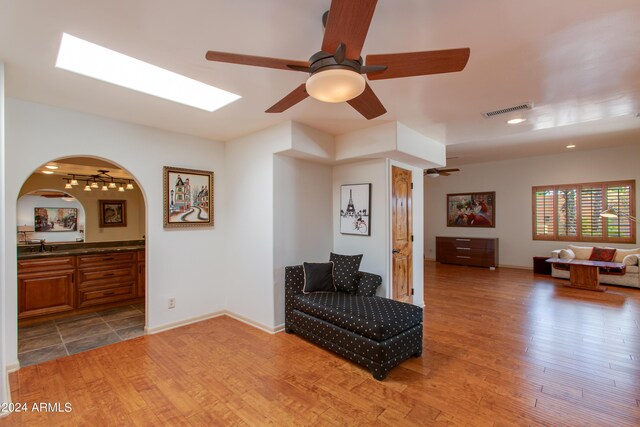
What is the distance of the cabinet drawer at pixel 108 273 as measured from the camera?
422cm

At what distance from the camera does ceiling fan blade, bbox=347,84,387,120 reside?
1954 millimetres

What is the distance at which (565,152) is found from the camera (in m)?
7.10

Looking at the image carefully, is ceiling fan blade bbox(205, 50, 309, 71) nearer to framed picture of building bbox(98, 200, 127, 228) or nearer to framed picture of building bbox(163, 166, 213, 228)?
framed picture of building bbox(163, 166, 213, 228)

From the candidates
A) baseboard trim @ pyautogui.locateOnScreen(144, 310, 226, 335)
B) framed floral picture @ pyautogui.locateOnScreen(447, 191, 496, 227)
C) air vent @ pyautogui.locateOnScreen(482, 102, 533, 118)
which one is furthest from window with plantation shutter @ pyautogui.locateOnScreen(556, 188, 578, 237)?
baseboard trim @ pyautogui.locateOnScreen(144, 310, 226, 335)

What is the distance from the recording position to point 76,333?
141 inches

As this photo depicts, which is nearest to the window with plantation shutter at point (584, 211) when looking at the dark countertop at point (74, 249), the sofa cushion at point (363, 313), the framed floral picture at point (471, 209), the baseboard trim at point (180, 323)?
the framed floral picture at point (471, 209)

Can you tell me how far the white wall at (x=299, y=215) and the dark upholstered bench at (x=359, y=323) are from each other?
9.5 inches

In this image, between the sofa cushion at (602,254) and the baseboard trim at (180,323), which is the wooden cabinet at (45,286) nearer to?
the baseboard trim at (180,323)

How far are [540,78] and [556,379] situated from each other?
99.3 inches

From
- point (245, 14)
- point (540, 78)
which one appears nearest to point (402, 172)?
point (540, 78)

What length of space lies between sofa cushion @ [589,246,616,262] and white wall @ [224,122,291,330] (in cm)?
676

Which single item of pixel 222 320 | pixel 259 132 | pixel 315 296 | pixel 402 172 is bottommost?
pixel 222 320

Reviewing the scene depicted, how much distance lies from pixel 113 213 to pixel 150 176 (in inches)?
124

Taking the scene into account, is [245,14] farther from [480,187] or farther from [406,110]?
[480,187]
